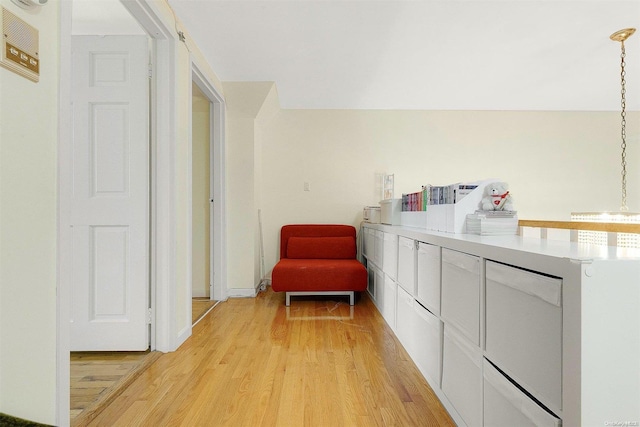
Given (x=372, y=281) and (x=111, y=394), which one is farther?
(x=372, y=281)

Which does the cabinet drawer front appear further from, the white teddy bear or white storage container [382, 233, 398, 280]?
white storage container [382, 233, 398, 280]

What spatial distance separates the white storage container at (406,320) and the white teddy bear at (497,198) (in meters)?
0.70

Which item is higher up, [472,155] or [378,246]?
[472,155]

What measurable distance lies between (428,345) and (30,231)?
1.72 meters

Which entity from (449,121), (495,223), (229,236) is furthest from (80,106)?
(449,121)

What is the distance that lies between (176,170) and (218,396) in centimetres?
137

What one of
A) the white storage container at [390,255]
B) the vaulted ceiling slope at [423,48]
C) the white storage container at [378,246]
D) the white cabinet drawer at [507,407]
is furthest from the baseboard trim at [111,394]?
the vaulted ceiling slope at [423,48]

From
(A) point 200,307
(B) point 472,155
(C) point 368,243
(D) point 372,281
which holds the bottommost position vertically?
(A) point 200,307

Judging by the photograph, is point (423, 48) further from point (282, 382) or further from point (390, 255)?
point (282, 382)

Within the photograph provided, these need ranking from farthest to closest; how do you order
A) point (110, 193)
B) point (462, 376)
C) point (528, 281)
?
point (110, 193) → point (462, 376) → point (528, 281)

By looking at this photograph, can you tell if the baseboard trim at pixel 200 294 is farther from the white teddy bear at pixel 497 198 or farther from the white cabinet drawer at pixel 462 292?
the white teddy bear at pixel 497 198

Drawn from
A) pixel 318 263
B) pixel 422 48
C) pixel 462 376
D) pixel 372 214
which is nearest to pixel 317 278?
pixel 318 263

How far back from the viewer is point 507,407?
953 millimetres

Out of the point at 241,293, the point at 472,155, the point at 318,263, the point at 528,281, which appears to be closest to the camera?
the point at 528,281
